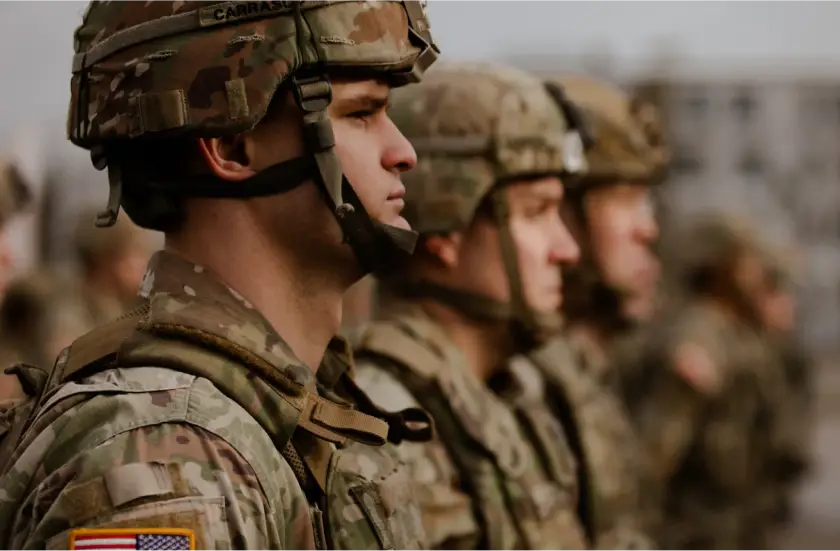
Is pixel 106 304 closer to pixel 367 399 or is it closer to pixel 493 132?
pixel 493 132

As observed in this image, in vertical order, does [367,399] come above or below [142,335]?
below

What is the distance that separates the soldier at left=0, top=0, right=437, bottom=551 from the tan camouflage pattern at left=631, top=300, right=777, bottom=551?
6.69 metres

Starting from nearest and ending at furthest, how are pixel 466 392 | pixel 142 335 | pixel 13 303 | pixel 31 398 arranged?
pixel 142 335, pixel 31 398, pixel 466 392, pixel 13 303

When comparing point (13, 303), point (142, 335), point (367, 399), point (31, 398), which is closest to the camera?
point (142, 335)

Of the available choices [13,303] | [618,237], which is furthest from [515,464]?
[13,303]

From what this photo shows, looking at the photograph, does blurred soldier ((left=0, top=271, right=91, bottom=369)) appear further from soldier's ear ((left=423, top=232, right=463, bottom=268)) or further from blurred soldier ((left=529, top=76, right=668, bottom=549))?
soldier's ear ((left=423, top=232, right=463, bottom=268))

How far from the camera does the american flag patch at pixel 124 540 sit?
2.72 metres

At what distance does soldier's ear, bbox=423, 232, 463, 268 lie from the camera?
5.35 meters

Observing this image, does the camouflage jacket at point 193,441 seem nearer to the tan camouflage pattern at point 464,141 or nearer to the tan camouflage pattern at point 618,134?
the tan camouflage pattern at point 464,141

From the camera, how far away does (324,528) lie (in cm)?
317

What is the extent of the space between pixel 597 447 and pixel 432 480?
172 cm

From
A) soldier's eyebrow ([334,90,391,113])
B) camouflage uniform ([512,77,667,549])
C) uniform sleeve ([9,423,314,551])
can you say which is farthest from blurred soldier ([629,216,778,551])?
uniform sleeve ([9,423,314,551])

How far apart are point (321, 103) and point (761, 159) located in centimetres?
4176

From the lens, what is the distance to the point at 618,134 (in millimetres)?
7957
